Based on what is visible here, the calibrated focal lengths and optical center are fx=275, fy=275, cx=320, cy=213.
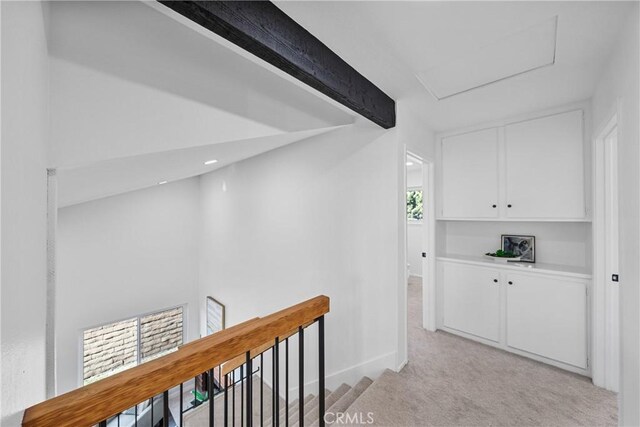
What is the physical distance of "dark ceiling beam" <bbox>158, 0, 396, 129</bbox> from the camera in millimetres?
1021

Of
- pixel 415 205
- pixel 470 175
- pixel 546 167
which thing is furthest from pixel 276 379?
pixel 415 205

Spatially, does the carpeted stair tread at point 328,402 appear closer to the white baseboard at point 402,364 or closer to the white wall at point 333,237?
the white wall at point 333,237

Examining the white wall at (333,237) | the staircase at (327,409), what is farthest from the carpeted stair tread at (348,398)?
the white wall at (333,237)

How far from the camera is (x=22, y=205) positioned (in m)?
0.73

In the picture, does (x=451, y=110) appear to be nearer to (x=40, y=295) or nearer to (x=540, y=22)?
(x=540, y=22)

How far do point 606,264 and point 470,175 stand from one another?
129 centimetres

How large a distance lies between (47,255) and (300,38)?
1498 mm

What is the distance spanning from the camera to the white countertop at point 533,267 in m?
2.35

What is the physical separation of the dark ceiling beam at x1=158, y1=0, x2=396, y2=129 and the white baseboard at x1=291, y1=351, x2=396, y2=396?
2030 millimetres

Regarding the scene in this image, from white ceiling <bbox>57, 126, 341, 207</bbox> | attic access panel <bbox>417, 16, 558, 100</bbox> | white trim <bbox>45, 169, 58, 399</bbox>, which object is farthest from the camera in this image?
white ceiling <bbox>57, 126, 341, 207</bbox>

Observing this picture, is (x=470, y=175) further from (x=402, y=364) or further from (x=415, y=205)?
(x=415, y=205)

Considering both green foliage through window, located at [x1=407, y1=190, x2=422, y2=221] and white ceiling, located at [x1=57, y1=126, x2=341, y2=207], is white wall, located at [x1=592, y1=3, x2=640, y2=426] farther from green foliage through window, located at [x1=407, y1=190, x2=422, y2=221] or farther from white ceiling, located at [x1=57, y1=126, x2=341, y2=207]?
green foliage through window, located at [x1=407, y1=190, x2=422, y2=221]

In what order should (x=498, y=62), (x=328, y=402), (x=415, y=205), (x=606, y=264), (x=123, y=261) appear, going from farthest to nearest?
(x=415, y=205), (x=123, y=261), (x=328, y=402), (x=606, y=264), (x=498, y=62)

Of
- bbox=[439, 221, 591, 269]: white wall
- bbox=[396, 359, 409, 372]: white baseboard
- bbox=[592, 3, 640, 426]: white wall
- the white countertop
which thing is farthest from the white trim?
bbox=[439, 221, 591, 269]: white wall
